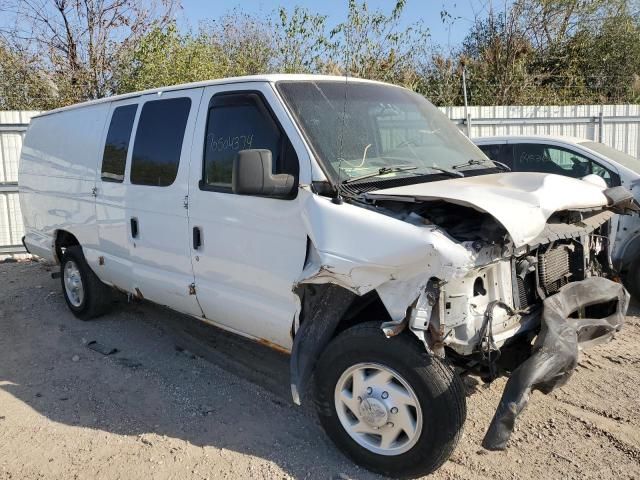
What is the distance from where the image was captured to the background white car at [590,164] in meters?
5.65

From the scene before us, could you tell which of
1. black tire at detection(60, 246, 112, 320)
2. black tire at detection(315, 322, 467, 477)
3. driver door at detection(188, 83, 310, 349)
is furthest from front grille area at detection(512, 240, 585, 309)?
black tire at detection(60, 246, 112, 320)

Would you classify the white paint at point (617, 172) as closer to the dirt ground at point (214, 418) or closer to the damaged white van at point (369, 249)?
the dirt ground at point (214, 418)

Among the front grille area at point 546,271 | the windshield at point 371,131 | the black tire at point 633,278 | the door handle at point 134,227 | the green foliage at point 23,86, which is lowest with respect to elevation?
the black tire at point 633,278

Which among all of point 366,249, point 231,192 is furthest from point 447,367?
point 231,192

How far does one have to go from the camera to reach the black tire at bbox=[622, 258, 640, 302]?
5590 millimetres

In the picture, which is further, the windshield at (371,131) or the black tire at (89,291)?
the black tire at (89,291)

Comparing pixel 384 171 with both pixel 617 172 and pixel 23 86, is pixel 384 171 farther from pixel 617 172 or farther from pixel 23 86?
pixel 23 86

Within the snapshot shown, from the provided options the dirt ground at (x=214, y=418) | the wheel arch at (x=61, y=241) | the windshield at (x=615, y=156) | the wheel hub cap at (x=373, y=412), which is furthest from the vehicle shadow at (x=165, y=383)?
the windshield at (x=615, y=156)

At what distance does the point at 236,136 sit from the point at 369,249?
146 cm

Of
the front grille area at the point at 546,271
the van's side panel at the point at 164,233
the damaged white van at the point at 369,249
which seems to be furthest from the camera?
the van's side panel at the point at 164,233

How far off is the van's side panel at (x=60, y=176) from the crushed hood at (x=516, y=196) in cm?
342

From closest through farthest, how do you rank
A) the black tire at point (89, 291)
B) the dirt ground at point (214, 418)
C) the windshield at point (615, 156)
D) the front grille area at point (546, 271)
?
the front grille area at point (546, 271)
the dirt ground at point (214, 418)
the black tire at point (89, 291)
the windshield at point (615, 156)

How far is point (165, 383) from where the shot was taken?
438 centimetres

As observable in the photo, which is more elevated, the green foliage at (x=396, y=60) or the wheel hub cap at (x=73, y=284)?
the green foliage at (x=396, y=60)
